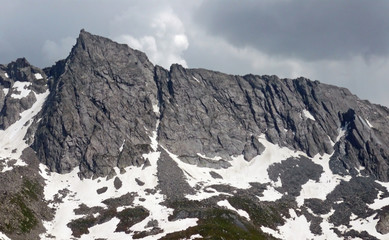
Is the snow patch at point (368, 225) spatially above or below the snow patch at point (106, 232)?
above

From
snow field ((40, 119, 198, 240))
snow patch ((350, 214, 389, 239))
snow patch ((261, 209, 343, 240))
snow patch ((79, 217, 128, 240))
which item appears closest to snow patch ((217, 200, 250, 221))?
snow patch ((261, 209, 343, 240))

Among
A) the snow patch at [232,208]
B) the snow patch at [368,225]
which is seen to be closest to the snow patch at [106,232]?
the snow patch at [232,208]

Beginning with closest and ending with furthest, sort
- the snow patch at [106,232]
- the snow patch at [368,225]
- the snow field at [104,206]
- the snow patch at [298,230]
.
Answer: the snow patch at [106,232] → the snow field at [104,206] → the snow patch at [298,230] → the snow patch at [368,225]

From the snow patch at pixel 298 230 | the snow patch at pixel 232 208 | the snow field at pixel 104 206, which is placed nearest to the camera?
the snow field at pixel 104 206

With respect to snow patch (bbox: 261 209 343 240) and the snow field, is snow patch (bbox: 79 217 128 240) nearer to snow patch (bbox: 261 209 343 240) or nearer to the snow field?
the snow field

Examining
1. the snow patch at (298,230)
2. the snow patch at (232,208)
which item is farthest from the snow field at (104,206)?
the snow patch at (298,230)

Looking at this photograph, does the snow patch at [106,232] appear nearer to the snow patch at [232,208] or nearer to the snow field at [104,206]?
the snow field at [104,206]

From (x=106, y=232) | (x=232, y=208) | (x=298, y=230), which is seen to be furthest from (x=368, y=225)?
(x=106, y=232)

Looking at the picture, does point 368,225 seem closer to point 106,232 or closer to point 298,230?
point 298,230

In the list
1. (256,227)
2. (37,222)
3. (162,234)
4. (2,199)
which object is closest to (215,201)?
(256,227)

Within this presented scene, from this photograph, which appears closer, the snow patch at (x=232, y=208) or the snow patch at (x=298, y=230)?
the snow patch at (x=298, y=230)

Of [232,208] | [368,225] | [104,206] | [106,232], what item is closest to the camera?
[106,232]

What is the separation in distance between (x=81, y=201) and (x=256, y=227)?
79107mm

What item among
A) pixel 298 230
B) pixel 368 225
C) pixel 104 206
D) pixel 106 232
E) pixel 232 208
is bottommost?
pixel 106 232
